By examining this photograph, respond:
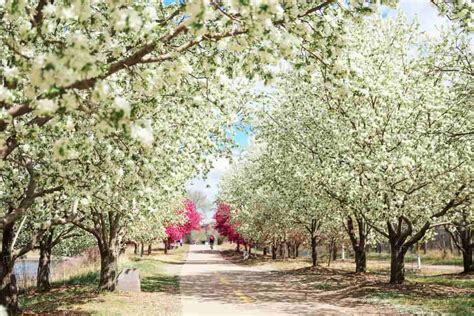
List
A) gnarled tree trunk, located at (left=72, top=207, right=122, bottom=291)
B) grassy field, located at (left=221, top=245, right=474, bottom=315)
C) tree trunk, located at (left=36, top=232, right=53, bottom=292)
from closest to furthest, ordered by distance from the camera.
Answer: grassy field, located at (left=221, top=245, right=474, bottom=315) < gnarled tree trunk, located at (left=72, top=207, right=122, bottom=291) < tree trunk, located at (left=36, top=232, right=53, bottom=292)

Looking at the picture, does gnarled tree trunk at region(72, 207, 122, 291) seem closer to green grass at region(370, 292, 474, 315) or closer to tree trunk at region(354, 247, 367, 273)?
green grass at region(370, 292, 474, 315)

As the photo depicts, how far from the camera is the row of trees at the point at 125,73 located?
5.03 meters

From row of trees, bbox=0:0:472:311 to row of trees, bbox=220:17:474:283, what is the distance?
6403 mm

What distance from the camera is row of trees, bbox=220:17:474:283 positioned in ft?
55.5

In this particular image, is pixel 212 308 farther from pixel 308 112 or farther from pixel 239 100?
pixel 308 112

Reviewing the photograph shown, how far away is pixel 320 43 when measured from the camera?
24.2 feet

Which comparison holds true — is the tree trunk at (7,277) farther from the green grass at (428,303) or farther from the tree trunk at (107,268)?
the green grass at (428,303)

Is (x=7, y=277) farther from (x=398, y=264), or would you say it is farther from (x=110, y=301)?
(x=398, y=264)

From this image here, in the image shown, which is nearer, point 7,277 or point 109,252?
point 7,277

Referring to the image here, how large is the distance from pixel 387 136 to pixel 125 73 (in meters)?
11.7

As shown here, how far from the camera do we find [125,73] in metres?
9.40

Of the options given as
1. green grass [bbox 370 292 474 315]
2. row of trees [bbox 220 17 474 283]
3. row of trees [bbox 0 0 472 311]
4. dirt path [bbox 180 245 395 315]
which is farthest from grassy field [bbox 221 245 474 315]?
row of trees [bbox 0 0 472 311]

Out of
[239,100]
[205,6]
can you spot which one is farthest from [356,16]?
[239,100]

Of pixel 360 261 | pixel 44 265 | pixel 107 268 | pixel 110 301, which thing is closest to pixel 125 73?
pixel 110 301
